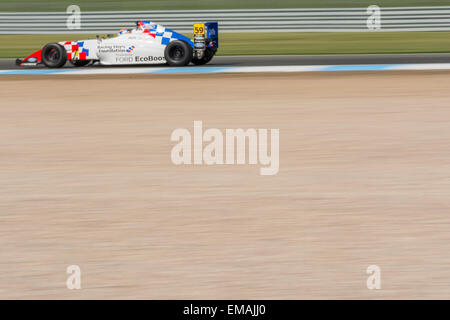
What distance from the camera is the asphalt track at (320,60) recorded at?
17.0 m

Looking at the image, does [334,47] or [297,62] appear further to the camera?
[334,47]

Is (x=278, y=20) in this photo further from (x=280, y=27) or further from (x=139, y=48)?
(x=139, y=48)

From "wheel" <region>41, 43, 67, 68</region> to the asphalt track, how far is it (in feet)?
2.84

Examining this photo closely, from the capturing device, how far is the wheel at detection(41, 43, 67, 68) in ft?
53.2

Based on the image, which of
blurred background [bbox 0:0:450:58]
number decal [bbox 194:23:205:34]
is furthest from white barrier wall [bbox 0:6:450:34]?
number decal [bbox 194:23:205:34]

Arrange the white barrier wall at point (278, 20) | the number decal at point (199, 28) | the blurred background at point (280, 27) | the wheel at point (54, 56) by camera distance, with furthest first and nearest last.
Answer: the white barrier wall at point (278, 20) < the blurred background at point (280, 27) < the wheel at point (54, 56) < the number decal at point (199, 28)

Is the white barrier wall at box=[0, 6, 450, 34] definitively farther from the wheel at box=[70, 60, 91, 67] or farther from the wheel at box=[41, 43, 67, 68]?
the wheel at box=[41, 43, 67, 68]

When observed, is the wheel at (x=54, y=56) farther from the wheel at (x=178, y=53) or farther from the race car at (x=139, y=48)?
the wheel at (x=178, y=53)

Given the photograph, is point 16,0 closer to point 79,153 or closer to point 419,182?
point 79,153

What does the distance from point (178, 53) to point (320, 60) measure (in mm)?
3319

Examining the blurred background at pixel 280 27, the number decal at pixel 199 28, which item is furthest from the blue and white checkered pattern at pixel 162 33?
the blurred background at pixel 280 27

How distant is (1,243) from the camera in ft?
15.9

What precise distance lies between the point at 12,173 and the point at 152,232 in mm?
2422
